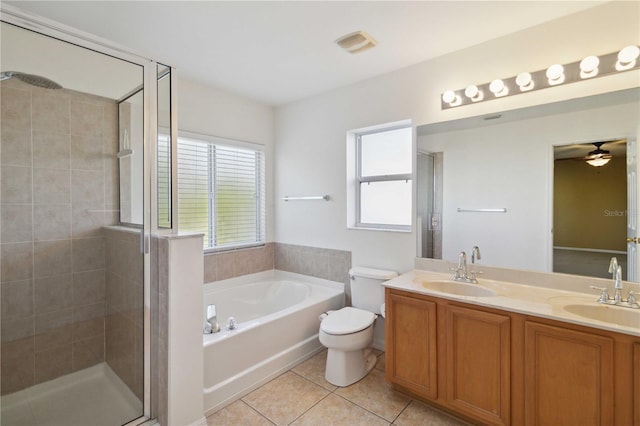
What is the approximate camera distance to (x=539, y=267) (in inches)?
77.1

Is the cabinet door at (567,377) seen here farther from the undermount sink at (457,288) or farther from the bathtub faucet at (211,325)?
the bathtub faucet at (211,325)

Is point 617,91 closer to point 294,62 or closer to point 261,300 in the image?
point 294,62

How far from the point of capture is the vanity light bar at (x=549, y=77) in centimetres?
169

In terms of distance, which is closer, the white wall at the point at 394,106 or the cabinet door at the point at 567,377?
the cabinet door at the point at 567,377

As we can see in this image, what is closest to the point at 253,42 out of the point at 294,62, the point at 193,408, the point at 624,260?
the point at 294,62

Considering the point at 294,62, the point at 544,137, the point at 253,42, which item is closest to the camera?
the point at 544,137

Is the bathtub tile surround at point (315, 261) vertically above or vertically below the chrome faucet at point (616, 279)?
below

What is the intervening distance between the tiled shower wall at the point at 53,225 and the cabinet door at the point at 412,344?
2.15 m

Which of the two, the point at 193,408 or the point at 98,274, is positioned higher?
the point at 98,274

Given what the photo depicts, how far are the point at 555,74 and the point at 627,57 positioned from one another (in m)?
0.32

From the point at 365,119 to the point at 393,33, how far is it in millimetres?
859

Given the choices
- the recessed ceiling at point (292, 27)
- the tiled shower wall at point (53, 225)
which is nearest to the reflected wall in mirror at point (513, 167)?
the recessed ceiling at point (292, 27)

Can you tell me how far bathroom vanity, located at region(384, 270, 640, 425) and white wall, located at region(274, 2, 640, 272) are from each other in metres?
0.71

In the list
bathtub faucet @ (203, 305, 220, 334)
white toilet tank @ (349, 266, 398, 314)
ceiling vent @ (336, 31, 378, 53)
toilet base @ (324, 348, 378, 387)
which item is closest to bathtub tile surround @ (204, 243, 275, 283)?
bathtub faucet @ (203, 305, 220, 334)
